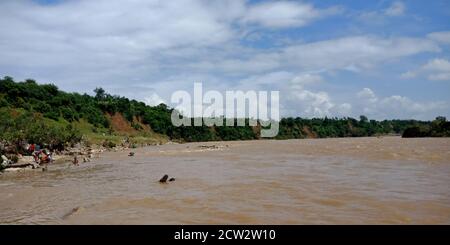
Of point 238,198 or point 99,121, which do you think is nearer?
point 238,198

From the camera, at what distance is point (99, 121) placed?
60812 millimetres

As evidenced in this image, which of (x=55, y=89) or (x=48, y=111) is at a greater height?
(x=55, y=89)

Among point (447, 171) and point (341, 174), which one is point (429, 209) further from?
point (447, 171)

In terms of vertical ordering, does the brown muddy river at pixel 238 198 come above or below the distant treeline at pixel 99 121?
below

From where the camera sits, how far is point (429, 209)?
9.15m

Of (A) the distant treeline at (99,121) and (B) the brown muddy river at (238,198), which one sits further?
(A) the distant treeline at (99,121)

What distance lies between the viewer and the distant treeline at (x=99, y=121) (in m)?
30.4

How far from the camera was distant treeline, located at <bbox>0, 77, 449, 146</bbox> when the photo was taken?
99.8 ft

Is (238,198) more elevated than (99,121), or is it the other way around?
(99,121)

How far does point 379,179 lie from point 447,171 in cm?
388

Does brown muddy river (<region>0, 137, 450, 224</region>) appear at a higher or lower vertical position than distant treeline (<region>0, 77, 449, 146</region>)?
lower
